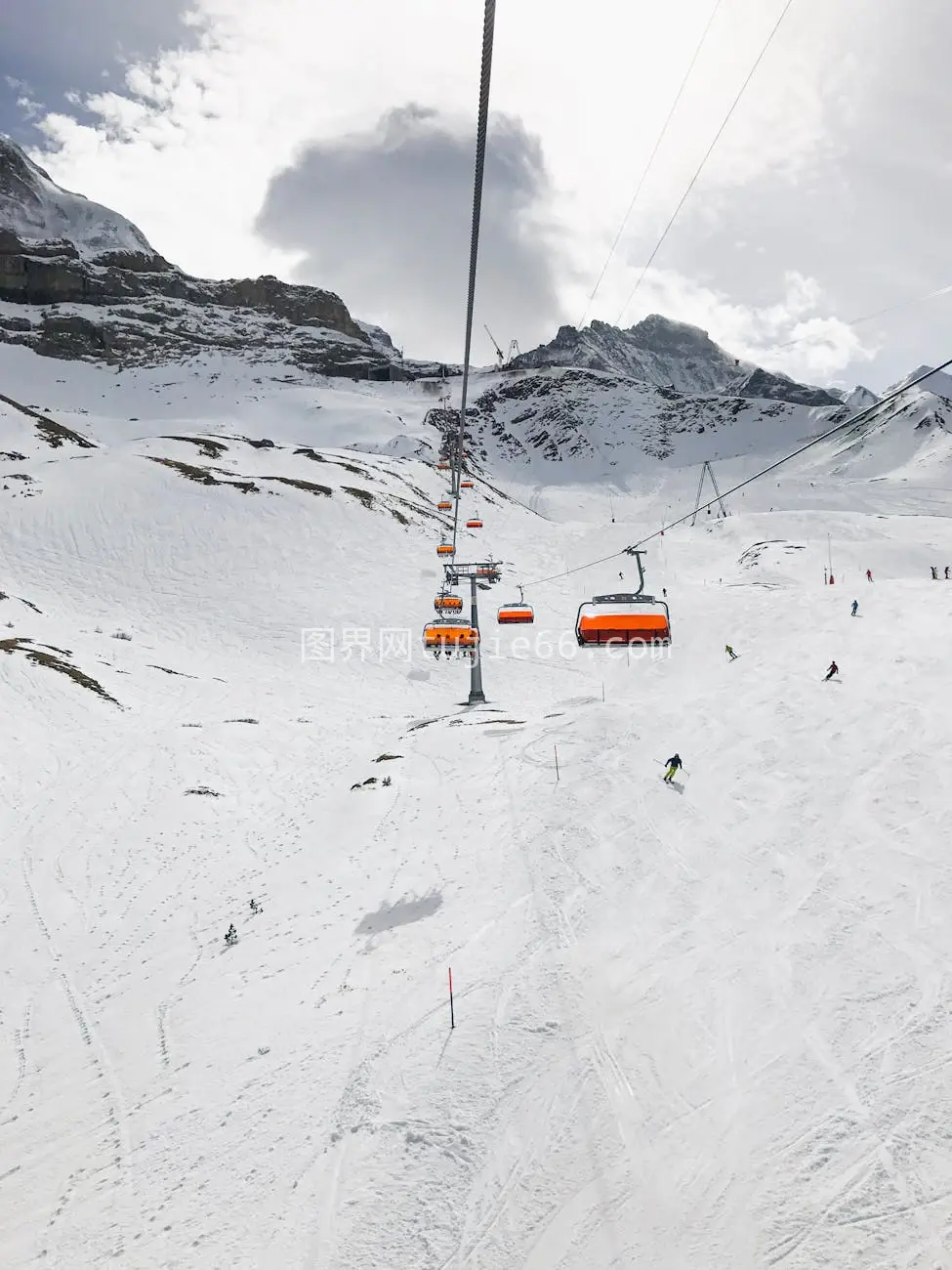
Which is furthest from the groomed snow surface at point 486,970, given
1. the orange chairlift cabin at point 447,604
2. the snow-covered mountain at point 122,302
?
the snow-covered mountain at point 122,302

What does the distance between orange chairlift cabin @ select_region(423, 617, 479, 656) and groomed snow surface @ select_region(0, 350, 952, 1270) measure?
315 centimetres

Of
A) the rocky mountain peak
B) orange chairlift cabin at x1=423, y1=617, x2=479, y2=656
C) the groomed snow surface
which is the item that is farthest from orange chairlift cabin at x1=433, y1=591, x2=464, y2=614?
the rocky mountain peak

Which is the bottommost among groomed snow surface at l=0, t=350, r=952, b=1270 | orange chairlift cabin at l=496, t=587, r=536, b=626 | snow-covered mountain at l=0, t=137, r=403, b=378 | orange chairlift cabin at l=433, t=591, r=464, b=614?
groomed snow surface at l=0, t=350, r=952, b=1270

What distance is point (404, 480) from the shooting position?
79.0m

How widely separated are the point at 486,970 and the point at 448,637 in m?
16.6

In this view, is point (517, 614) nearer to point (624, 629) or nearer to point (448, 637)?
point (448, 637)

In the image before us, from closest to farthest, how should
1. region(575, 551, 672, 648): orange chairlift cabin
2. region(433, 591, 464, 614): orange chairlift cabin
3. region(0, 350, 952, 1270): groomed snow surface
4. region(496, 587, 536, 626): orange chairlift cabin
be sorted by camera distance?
region(0, 350, 952, 1270): groomed snow surface, region(575, 551, 672, 648): orange chairlift cabin, region(496, 587, 536, 626): orange chairlift cabin, region(433, 591, 464, 614): orange chairlift cabin

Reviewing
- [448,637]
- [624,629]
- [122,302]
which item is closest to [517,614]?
[448,637]

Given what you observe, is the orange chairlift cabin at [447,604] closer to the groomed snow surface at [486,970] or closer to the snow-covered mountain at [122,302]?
the groomed snow surface at [486,970]

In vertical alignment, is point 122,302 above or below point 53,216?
below

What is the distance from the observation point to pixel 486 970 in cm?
1168

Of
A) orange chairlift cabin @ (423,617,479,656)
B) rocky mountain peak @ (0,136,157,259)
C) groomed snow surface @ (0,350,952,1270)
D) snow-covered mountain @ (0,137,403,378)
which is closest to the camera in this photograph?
groomed snow surface @ (0,350,952,1270)

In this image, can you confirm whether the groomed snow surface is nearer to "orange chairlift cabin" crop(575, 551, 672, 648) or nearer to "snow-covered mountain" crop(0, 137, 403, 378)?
"orange chairlift cabin" crop(575, 551, 672, 648)

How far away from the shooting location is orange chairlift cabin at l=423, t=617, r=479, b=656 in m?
27.2
